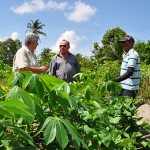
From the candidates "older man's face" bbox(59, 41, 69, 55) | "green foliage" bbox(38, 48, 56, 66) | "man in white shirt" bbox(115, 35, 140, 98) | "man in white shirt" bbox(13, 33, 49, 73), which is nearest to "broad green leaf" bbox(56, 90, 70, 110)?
"man in white shirt" bbox(13, 33, 49, 73)

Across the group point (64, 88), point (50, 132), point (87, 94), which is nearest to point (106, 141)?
point (87, 94)

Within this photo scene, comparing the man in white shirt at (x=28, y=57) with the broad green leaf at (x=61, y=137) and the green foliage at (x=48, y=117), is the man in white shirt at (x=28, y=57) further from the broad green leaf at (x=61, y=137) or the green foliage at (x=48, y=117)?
the broad green leaf at (x=61, y=137)

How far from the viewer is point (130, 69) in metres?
4.27

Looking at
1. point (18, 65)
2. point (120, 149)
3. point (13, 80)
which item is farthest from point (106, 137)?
point (18, 65)

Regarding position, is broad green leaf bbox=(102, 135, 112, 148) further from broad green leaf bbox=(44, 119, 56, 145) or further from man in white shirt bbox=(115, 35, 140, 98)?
man in white shirt bbox=(115, 35, 140, 98)

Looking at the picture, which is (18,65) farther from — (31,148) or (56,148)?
(31,148)

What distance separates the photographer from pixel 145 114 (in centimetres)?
530

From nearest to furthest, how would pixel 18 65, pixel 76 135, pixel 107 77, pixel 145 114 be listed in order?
1. pixel 76 135
2. pixel 107 77
3. pixel 18 65
4. pixel 145 114

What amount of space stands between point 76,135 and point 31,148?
0.17 meters

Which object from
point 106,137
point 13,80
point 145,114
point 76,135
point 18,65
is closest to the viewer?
point 76,135

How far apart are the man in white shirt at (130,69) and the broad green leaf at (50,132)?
3.08 meters

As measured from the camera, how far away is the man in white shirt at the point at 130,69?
4270 mm

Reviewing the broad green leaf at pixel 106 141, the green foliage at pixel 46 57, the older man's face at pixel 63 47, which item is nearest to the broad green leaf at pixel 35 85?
the broad green leaf at pixel 106 141

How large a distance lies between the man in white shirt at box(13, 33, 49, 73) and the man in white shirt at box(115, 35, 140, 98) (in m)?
1.02
